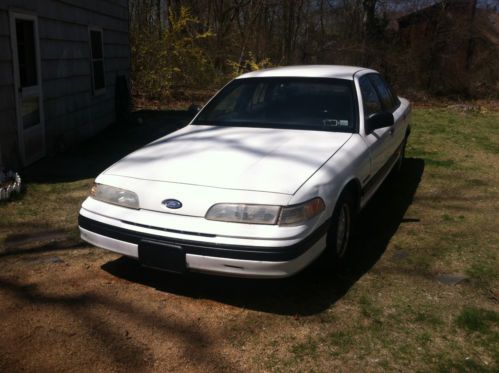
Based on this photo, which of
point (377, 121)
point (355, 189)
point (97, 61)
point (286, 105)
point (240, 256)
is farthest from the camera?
point (97, 61)

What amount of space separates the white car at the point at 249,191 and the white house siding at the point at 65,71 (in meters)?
2.87

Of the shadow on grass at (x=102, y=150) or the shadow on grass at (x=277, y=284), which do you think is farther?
the shadow on grass at (x=102, y=150)

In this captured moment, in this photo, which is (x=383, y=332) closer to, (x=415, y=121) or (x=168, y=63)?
(x=415, y=121)

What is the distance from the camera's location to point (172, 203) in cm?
332

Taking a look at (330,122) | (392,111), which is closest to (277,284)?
(330,122)

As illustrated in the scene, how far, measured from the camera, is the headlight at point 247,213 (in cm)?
319

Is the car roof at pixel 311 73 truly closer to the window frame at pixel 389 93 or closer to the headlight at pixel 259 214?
the window frame at pixel 389 93

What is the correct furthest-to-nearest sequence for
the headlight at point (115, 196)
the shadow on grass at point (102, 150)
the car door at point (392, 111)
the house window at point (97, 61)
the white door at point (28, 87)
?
the house window at point (97, 61), the shadow on grass at point (102, 150), the white door at point (28, 87), the car door at point (392, 111), the headlight at point (115, 196)

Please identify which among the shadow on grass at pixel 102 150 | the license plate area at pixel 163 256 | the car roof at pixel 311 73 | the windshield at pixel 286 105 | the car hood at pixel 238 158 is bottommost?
the shadow on grass at pixel 102 150

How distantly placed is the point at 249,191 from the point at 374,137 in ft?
Answer: 5.96

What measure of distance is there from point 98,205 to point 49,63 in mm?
4761

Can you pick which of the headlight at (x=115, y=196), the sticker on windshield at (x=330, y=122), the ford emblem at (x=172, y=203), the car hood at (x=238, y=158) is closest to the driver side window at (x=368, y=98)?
the sticker on windshield at (x=330, y=122)

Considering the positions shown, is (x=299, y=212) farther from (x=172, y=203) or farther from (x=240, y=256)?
(x=172, y=203)

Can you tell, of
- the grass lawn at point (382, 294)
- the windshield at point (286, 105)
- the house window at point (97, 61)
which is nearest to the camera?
the grass lawn at point (382, 294)
